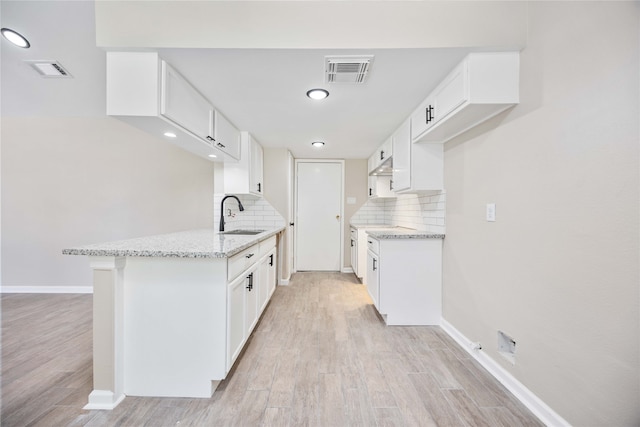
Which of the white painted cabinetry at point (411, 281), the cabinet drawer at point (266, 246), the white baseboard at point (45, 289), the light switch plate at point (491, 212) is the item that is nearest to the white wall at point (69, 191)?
the white baseboard at point (45, 289)

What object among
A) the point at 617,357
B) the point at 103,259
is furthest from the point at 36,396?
the point at 617,357

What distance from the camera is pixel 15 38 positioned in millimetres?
1746

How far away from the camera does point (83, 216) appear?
356cm

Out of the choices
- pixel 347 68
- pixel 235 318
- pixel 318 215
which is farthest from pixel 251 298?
pixel 318 215

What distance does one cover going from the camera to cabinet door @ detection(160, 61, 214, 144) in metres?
1.64

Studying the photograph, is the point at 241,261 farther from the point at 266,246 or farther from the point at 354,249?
the point at 354,249

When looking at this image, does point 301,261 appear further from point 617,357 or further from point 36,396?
point 617,357

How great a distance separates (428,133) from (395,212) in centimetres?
207

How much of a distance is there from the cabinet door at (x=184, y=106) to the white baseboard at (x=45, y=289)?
3.14 m

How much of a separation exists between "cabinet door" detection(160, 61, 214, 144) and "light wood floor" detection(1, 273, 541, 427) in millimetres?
1802

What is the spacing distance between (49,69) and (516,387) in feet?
13.4

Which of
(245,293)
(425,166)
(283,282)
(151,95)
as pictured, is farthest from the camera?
(283,282)

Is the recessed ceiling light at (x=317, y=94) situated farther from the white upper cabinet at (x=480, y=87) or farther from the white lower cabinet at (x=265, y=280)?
the white lower cabinet at (x=265, y=280)

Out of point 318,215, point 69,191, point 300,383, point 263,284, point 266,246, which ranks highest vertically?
point 69,191
